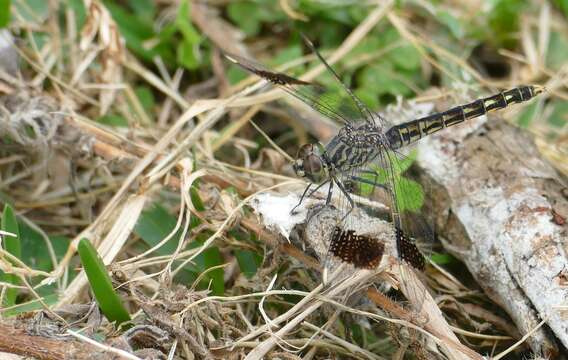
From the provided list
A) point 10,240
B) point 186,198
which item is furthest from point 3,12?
point 186,198

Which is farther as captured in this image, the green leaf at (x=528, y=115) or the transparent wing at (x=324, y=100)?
the green leaf at (x=528, y=115)

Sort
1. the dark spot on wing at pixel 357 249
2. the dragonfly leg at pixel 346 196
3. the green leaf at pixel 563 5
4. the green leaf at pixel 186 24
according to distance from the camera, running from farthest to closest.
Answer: the green leaf at pixel 563 5 < the green leaf at pixel 186 24 < the dragonfly leg at pixel 346 196 < the dark spot on wing at pixel 357 249

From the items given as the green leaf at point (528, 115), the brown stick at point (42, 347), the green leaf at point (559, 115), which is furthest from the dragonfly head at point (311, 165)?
the green leaf at point (559, 115)

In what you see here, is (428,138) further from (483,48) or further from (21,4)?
(21,4)

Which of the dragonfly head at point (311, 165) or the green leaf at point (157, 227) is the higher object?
the dragonfly head at point (311, 165)

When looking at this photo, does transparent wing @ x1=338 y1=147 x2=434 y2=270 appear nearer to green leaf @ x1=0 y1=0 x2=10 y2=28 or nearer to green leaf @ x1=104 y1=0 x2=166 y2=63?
green leaf @ x1=104 y1=0 x2=166 y2=63

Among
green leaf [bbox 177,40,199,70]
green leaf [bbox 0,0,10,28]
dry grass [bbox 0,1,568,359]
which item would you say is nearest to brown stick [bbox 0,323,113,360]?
dry grass [bbox 0,1,568,359]

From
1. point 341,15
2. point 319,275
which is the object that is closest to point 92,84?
point 341,15

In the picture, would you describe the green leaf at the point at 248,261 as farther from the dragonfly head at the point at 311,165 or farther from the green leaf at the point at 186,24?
the green leaf at the point at 186,24
